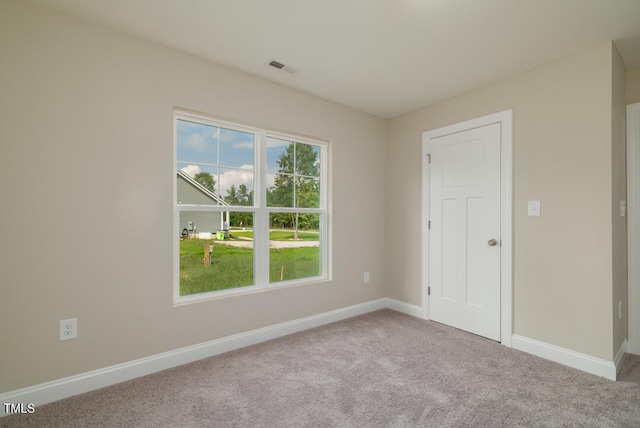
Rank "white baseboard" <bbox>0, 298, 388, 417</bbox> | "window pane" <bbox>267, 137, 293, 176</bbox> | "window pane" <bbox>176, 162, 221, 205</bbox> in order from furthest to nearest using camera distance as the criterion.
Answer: "window pane" <bbox>267, 137, 293, 176</bbox> → "window pane" <bbox>176, 162, 221, 205</bbox> → "white baseboard" <bbox>0, 298, 388, 417</bbox>

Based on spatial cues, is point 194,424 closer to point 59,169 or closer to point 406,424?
point 406,424

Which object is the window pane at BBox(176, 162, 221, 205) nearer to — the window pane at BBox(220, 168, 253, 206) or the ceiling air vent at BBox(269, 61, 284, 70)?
the window pane at BBox(220, 168, 253, 206)

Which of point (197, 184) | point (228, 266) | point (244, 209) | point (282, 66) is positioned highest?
point (282, 66)

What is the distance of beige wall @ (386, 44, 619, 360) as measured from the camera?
2.28 m

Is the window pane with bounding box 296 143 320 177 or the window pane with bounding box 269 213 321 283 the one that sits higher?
the window pane with bounding box 296 143 320 177

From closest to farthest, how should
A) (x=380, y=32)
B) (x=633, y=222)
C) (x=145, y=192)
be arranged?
(x=380, y=32), (x=145, y=192), (x=633, y=222)

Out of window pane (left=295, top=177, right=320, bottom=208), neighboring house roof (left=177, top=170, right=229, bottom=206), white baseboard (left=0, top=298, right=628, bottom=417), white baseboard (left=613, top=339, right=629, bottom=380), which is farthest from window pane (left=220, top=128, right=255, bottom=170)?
white baseboard (left=613, top=339, right=629, bottom=380)

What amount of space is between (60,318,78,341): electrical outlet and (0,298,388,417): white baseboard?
0.87 ft

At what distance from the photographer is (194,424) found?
171cm

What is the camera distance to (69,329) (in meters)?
1.97

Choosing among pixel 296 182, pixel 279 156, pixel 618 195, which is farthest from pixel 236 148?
pixel 618 195

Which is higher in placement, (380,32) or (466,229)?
(380,32)

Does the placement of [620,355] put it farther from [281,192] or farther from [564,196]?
[281,192]

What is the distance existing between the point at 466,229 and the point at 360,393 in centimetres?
197
